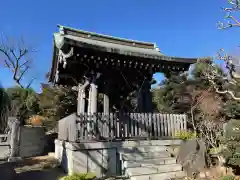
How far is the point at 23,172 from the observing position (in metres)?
8.48

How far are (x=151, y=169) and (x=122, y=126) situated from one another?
191cm

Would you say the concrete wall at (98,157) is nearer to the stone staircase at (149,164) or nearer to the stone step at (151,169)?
the stone staircase at (149,164)

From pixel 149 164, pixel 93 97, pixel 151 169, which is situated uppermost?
pixel 93 97

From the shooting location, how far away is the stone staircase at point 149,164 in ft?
22.0

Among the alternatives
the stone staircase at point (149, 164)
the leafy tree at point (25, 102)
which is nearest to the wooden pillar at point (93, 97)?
the stone staircase at point (149, 164)

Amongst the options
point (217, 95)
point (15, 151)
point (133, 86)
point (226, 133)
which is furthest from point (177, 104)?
point (15, 151)

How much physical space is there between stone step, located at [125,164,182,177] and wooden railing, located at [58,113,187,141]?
1.45 metres

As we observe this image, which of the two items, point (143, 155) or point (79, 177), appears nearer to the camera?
point (79, 177)

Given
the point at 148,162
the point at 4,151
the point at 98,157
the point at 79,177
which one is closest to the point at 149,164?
the point at 148,162

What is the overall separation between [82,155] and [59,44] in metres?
3.73

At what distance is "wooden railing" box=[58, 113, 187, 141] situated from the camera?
7379 mm

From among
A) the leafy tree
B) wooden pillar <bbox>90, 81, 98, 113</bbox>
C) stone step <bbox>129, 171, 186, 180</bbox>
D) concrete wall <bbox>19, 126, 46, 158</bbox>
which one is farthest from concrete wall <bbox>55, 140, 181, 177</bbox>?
the leafy tree

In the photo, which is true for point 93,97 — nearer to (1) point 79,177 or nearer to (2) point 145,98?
(2) point 145,98

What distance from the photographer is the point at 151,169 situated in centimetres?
687
